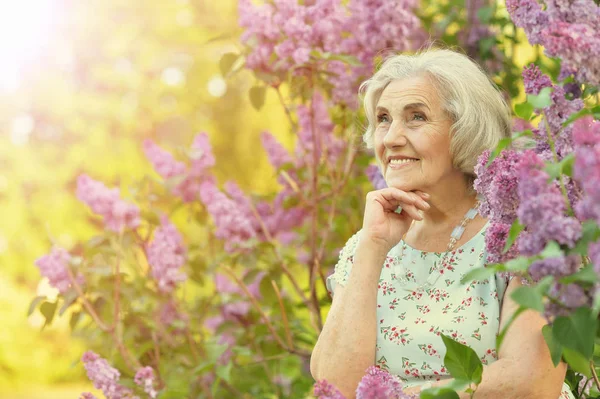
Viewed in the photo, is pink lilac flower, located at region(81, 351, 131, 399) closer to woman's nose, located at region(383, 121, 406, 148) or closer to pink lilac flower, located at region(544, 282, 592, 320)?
woman's nose, located at region(383, 121, 406, 148)

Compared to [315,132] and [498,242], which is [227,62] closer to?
[315,132]

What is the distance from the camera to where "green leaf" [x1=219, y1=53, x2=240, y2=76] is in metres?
2.76

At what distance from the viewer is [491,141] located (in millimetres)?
2105

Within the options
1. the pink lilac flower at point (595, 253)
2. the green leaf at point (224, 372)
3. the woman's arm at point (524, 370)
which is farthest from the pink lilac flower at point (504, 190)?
the green leaf at point (224, 372)

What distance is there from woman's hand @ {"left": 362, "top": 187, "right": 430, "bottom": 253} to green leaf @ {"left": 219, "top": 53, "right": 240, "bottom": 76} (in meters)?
0.96

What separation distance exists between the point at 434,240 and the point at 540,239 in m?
1.13

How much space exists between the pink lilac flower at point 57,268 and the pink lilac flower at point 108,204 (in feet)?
0.68

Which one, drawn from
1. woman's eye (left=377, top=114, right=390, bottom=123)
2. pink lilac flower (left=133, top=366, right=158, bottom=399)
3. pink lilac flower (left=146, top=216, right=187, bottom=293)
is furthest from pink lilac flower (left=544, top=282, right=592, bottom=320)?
pink lilac flower (left=146, top=216, right=187, bottom=293)

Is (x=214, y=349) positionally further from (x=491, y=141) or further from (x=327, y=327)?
(x=491, y=141)

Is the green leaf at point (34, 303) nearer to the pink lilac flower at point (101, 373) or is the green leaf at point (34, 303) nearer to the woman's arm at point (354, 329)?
the pink lilac flower at point (101, 373)

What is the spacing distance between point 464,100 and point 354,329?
0.69m

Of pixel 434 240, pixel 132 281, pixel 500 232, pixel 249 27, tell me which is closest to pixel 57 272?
pixel 132 281

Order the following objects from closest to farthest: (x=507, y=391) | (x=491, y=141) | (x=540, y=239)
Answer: (x=540, y=239), (x=507, y=391), (x=491, y=141)

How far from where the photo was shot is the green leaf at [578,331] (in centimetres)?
105
